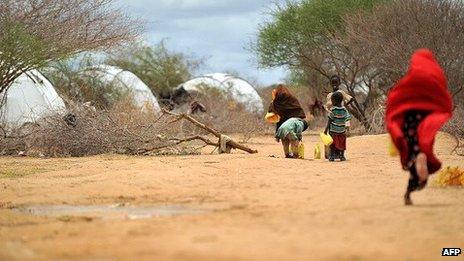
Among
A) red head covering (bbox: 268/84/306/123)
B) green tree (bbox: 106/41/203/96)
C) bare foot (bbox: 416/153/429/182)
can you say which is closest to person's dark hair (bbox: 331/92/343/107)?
red head covering (bbox: 268/84/306/123)

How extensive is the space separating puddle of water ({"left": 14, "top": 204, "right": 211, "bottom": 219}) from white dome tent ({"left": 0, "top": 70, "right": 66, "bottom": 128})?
13333mm

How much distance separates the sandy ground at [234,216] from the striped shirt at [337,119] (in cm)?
172

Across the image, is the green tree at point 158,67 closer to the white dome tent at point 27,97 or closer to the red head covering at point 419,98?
→ the white dome tent at point 27,97

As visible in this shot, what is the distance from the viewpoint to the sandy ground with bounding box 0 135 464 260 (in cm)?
552

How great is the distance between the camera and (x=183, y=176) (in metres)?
11.4

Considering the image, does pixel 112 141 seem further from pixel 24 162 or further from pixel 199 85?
pixel 199 85

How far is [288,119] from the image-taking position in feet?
53.1

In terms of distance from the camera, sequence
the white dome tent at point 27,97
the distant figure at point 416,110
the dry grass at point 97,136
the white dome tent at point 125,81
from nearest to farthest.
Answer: the distant figure at point 416,110 → the dry grass at point 97,136 → the white dome tent at point 27,97 → the white dome tent at point 125,81

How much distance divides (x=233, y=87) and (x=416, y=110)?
117 feet

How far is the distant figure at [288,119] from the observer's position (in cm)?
1573

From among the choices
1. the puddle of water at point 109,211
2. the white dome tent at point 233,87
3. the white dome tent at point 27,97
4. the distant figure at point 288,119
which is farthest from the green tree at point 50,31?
the white dome tent at point 233,87

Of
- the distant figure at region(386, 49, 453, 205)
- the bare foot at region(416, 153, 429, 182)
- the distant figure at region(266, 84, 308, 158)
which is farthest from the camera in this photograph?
the distant figure at region(266, 84, 308, 158)

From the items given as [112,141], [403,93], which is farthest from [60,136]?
[403,93]

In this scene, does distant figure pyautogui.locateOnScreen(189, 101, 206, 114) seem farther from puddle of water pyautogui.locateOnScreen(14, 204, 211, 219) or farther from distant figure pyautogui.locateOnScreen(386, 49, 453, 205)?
distant figure pyautogui.locateOnScreen(386, 49, 453, 205)
